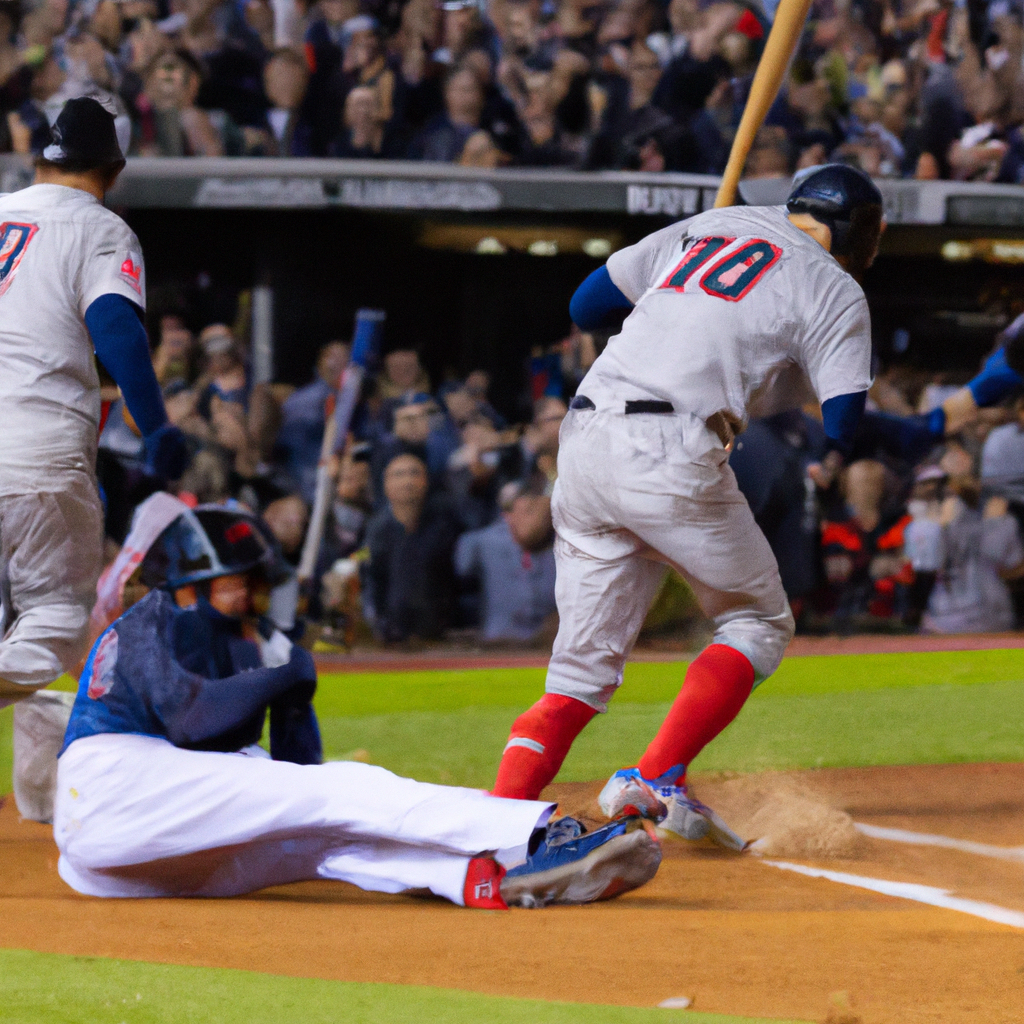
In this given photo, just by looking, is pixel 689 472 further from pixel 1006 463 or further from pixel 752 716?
pixel 1006 463

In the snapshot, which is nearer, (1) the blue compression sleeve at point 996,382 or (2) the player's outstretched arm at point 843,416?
(2) the player's outstretched arm at point 843,416

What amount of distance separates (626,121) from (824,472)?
8.06 feet

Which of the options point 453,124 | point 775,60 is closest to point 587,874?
point 775,60

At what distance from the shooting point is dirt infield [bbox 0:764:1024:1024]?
2582 millimetres

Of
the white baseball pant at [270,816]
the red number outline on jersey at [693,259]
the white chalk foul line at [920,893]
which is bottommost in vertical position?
the white chalk foul line at [920,893]

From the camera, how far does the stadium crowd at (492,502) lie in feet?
25.7

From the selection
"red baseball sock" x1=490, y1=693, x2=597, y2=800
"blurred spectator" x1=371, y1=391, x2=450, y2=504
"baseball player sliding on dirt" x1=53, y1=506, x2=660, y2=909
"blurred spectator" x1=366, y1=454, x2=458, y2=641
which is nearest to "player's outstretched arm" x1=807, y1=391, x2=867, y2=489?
"red baseball sock" x1=490, y1=693, x2=597, y2=800

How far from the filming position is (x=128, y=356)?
3.72m

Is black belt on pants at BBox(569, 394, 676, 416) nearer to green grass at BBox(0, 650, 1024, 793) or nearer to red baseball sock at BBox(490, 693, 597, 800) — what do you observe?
red baseball sock at BBox(490, 693, 597, 800)

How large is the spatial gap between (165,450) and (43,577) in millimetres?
500

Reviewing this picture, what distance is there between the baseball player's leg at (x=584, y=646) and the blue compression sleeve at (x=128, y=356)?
3.77 feet

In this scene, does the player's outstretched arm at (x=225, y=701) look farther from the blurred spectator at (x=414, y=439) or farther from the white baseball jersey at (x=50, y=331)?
the blurred spectator at (x=414, y=439)

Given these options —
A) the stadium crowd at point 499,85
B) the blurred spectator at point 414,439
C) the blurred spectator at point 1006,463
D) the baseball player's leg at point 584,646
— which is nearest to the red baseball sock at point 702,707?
the baseball player's leg at point 584,646

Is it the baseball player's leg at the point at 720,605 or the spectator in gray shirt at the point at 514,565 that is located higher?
the baseball player's leg at the point at 720,605
